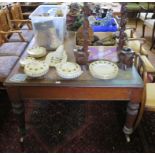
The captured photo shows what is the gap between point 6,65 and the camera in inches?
84.4

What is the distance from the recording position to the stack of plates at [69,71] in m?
1.39

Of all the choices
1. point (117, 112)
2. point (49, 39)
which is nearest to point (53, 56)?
point (49, 39)

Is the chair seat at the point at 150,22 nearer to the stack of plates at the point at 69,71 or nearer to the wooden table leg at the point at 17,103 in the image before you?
the stack of plates at the point at 69,71

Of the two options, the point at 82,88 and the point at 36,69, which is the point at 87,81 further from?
the point at 36,69

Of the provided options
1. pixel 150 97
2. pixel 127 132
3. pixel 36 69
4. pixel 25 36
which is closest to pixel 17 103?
pixel 36 69

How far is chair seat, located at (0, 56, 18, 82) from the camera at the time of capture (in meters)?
2.01

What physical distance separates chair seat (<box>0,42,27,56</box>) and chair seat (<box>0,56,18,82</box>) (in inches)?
4.7

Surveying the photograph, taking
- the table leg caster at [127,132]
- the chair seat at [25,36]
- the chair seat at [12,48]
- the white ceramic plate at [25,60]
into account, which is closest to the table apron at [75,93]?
the white ceramic plate at [25,60]

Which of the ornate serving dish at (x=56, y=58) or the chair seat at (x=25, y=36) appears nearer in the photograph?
the ornate serving dish at (x=56, y=58)

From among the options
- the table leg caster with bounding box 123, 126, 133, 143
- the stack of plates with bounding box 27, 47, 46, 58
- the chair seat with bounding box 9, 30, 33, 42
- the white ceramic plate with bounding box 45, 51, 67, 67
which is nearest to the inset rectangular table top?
the white ceramic plate with bounding box 45, 51, 67, 67

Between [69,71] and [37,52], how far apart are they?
1.48 feet

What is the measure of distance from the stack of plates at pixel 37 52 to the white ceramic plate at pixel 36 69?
230mm

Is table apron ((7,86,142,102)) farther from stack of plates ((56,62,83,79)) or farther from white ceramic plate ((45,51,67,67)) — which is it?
white ceramic plate ((45,51,67,67))

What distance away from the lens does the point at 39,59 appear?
66.1 inches
